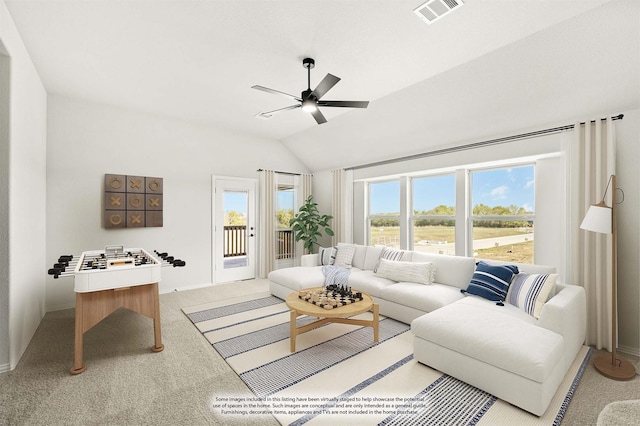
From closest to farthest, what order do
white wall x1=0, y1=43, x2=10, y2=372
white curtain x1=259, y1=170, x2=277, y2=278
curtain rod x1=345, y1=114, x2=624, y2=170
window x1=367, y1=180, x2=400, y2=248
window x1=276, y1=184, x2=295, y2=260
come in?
white wall x1=0, y1=43, x2=10, y2=372 → curtain rod x1=345, y1=114, x2=624, y2=170 → window x1=367, y1=180, x2=400, y2=248 → white curtain x1=259, y1=170, x2=277, y2=278 → window x1=276, y1=184, x2=295, y2=260

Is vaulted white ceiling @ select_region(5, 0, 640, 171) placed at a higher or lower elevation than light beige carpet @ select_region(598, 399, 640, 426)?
higher

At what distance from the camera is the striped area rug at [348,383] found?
72.4 inches

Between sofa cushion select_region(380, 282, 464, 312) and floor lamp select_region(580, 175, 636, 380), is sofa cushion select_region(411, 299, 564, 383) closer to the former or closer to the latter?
sofa cushion select_region(380, 282, 464, 312)

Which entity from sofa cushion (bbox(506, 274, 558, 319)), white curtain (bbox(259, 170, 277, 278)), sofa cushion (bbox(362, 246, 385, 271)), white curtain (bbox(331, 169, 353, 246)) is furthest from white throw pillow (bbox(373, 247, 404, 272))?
white curtain (bbox(259, 170, 277, 278))

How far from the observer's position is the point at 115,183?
4.18m

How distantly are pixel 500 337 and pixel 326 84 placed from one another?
93.6 inches

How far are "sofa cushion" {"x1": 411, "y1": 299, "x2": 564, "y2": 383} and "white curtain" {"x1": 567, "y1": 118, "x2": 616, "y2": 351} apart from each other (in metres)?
1.11

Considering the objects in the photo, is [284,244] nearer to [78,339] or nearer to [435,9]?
[78,339]

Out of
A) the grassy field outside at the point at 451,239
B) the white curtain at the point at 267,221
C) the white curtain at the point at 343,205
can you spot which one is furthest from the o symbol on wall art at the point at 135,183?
the grassy field outside at the point at 451,239

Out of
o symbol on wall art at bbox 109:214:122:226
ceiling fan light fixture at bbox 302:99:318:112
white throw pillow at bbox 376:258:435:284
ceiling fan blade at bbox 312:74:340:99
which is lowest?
white throw pillow at bbox 376:258:435:284

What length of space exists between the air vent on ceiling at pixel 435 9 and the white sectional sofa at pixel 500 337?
2.35 metres

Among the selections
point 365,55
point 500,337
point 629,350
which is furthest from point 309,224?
point 629,350

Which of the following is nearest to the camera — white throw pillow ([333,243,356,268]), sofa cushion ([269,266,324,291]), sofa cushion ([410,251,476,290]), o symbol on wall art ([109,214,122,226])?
sofa cushion ([410,251,476,290])

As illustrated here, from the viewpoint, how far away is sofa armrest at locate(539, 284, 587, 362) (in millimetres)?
2216
